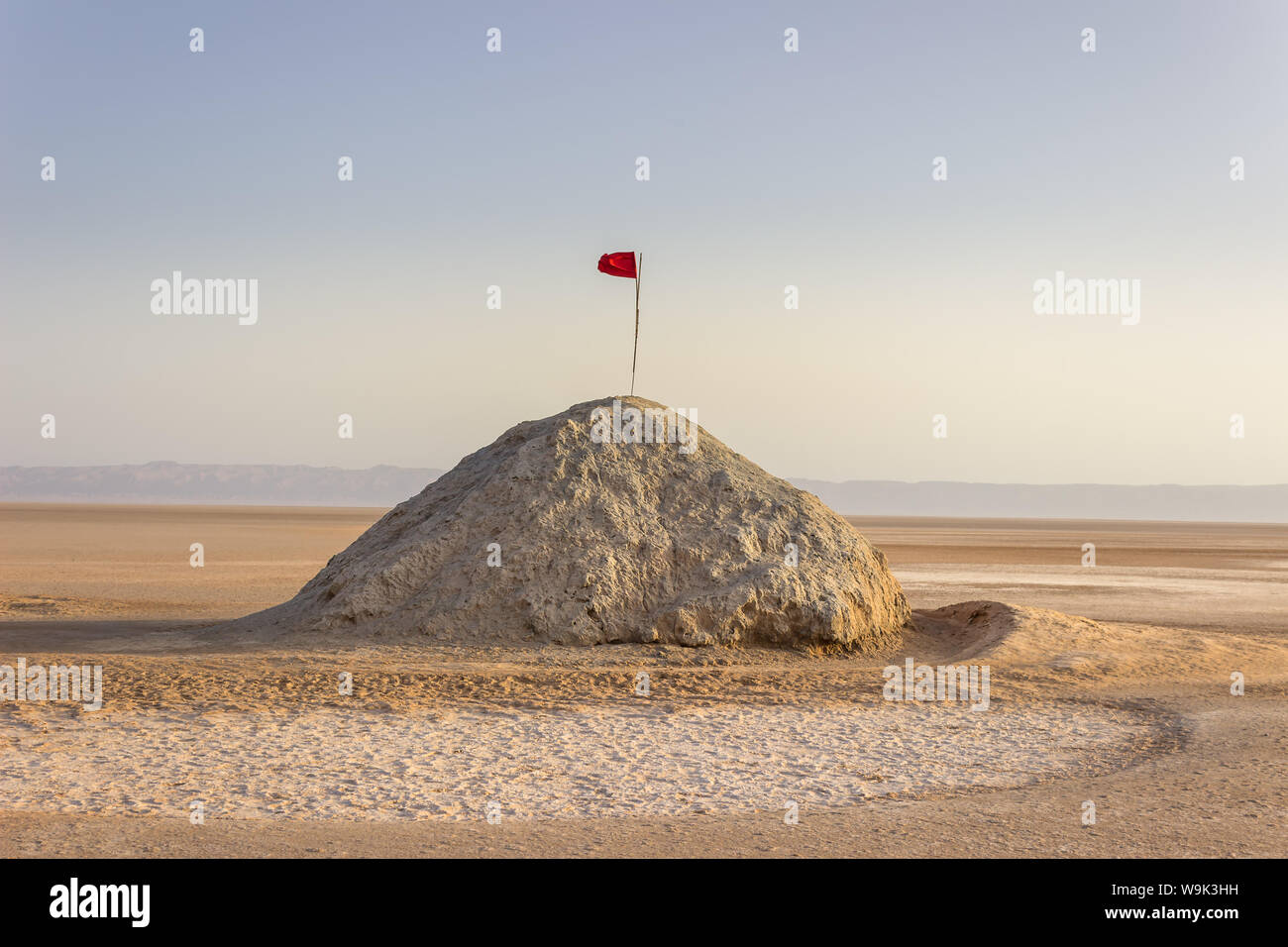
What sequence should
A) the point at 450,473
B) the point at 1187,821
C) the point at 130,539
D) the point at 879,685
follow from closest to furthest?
the point at 1187,821
the point at 879,685
the point at 450,473
the point at 130,539

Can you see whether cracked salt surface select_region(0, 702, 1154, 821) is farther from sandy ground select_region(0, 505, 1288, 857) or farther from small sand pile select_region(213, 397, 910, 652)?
small sand pile select_region(213, 397, 910, 652)

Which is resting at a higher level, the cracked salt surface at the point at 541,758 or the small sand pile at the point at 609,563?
the small sand pile at the point at 609,563

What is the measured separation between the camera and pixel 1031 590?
3017 centimetres

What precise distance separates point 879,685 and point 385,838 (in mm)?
8228

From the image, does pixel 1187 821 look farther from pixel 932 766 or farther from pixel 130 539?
pixel 130 539

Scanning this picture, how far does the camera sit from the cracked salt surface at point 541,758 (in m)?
8.15

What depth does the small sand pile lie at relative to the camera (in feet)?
51.5

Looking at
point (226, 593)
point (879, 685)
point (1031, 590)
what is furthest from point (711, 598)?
point (1031, 590)

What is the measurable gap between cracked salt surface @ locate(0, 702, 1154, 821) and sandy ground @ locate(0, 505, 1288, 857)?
0.04 m

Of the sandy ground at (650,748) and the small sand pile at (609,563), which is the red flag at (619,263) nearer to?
the small sand pile at (609,563)

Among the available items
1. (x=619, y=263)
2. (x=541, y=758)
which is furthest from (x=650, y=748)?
(x=619, y=263)

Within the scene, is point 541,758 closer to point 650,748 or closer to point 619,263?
point 650,748

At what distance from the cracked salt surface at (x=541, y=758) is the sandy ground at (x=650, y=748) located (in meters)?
0.04

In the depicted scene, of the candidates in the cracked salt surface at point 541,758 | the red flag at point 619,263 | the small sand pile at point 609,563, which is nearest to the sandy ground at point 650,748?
the cracked salt surface at point 541,758
